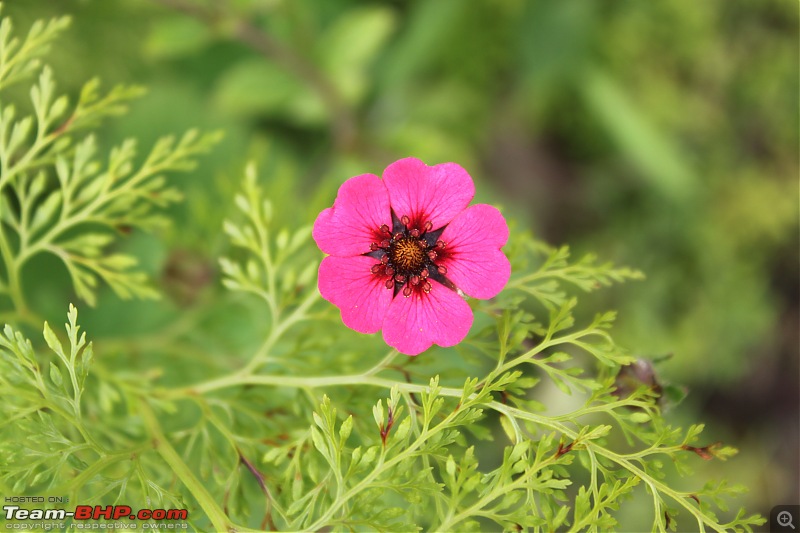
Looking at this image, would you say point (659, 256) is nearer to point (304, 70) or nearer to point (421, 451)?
point (304, 70)

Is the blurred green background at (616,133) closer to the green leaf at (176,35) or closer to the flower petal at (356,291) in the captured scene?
the green leaf at (176,35)

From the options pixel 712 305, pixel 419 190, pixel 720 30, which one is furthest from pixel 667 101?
pixel 419 190

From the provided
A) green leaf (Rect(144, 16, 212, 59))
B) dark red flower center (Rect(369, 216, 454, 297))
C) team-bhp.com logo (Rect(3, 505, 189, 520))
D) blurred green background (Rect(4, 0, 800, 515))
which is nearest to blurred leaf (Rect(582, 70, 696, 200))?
blurred green background (Rect(4, 0, 800, 515))

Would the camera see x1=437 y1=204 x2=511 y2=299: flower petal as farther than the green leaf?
No

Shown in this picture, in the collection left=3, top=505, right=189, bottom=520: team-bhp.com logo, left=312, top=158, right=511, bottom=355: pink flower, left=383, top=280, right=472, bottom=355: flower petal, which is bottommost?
left=3, top=505, right=189, bottom=520: team-bhp.com logo

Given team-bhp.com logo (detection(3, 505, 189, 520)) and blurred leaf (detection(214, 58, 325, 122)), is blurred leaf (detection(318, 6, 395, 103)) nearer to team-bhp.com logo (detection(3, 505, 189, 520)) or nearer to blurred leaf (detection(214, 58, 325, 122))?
blurred leaf (detection(214, 58, 325, 122))

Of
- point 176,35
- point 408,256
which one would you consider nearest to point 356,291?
point 408,256

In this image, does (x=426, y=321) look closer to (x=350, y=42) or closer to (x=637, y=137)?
(x=350, y=42)
